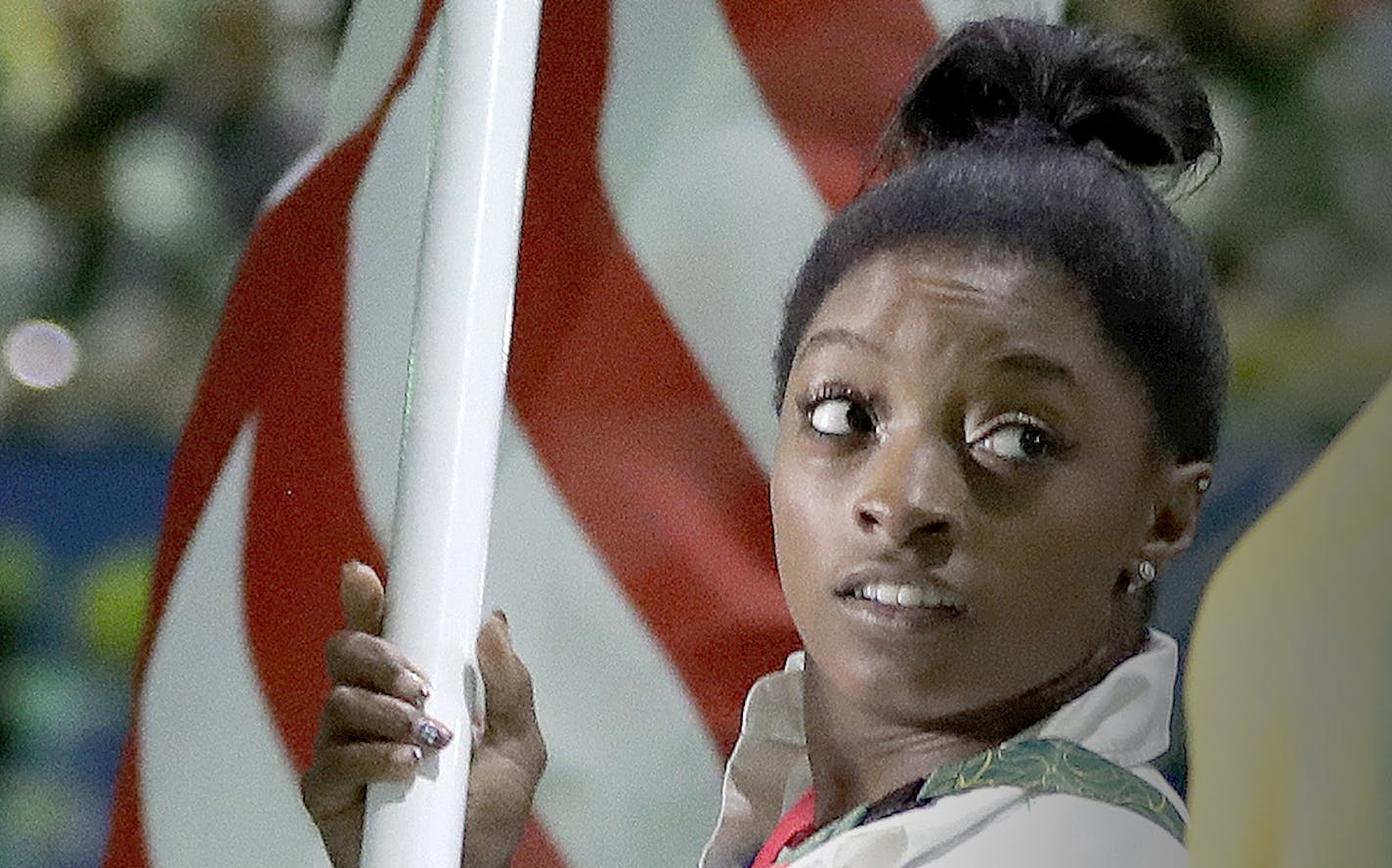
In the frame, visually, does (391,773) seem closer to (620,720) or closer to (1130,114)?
(620,720)

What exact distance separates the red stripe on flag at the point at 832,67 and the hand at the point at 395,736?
0.24m

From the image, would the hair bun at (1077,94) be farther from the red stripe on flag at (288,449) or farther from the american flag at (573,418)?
the red stripe on flag at (288,449)

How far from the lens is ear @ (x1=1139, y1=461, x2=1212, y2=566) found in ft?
2.22

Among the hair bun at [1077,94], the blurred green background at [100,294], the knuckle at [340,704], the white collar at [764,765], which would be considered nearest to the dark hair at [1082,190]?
the hair bun at [1077,94]

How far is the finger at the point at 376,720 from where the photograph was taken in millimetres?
673

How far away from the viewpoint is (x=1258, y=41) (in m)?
0.72

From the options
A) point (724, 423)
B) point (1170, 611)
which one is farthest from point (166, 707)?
point (1170, 611)

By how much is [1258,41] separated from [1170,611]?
0.70 feet

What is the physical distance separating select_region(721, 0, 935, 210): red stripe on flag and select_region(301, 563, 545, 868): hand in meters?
0.24

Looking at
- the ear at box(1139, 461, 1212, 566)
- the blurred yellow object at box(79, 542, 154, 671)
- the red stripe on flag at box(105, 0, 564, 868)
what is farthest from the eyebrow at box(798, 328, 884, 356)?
the blurred yellow object at box(79, 542, 154, 671)

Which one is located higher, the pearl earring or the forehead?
the forehead

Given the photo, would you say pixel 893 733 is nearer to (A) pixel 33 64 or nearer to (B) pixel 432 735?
(B) pixel 432 735

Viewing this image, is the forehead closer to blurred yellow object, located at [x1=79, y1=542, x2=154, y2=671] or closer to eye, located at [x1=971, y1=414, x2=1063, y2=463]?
eye, located at [x1=971, y1=414, x2=1063, y2=463]

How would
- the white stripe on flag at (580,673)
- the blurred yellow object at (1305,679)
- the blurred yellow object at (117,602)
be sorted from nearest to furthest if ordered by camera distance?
the blurred yellow object at (1305,679) < the white stripe on flag at (580,673) < the blurred yellow object at (117,602)
